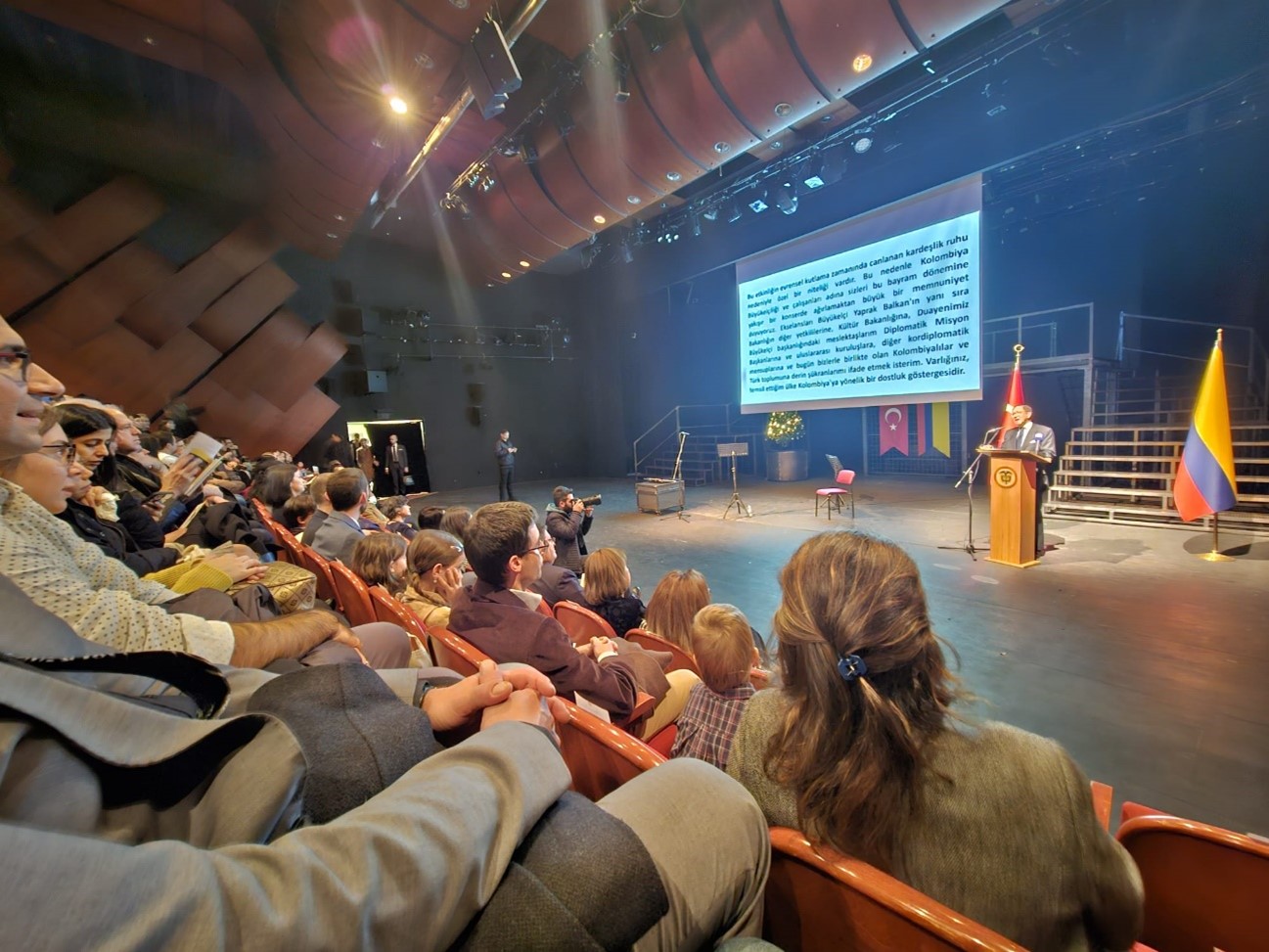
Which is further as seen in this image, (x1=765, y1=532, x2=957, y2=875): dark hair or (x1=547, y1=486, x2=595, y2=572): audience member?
(x1=547, y1=486, x2=595, y2=572): audience member

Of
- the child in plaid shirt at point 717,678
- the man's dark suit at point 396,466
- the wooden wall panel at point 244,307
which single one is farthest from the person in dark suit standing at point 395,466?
the child in plaid shirt at point 717,678

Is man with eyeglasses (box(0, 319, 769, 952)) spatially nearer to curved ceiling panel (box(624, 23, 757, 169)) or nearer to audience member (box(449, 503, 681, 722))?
audience member (box(449, 503, 681, 722))

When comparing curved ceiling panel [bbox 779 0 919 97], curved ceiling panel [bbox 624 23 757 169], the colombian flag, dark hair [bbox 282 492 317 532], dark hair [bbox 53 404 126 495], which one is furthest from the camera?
dark hair [bbox 282 492 317 532]

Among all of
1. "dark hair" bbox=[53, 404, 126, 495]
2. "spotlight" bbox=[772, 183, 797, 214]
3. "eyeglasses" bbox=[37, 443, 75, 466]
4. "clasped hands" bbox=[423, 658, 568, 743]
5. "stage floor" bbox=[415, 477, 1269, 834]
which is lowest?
"stage floor" bbox=[415, 477, 1269, 834]

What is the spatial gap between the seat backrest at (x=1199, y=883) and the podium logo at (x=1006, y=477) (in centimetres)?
330

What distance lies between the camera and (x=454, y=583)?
7.15 feet

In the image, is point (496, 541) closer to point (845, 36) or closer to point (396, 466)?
point (845, 36)

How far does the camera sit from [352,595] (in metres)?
2.10

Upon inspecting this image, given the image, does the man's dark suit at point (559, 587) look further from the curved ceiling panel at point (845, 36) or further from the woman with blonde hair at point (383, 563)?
the curved ceiling panel at point (845, 36)

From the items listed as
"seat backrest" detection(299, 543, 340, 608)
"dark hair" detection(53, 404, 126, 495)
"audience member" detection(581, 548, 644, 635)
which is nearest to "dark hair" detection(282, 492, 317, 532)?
"seat backrest" detection(299, 543, 340, 608)

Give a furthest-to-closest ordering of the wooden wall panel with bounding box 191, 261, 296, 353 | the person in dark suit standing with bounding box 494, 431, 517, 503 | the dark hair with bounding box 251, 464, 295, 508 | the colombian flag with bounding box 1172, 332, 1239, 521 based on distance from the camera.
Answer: the person in dark suit standing with bounding box 494, 431, 517, 503 → the wooden wall panel with bounding box 191, 261, 296, 353 → the dark hair with bounding box 251, 464, 295, 508 → the colombian flag with bounding box 1172, 332, 1239, 521

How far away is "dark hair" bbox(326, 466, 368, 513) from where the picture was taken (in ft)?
9.19

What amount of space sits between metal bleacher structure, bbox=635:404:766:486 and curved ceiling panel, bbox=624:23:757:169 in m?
6.39

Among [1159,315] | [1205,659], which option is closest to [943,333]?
[1205,659]
